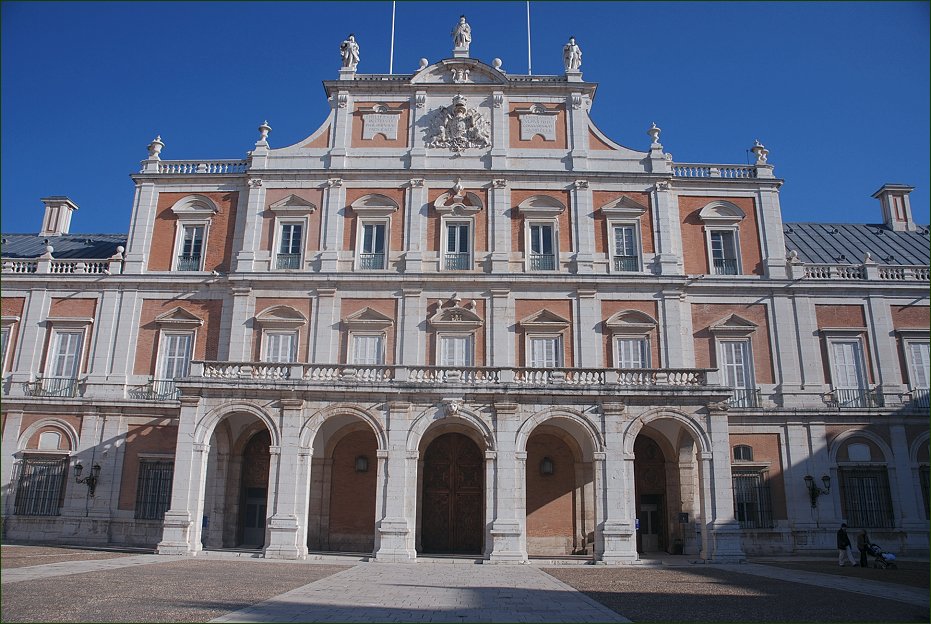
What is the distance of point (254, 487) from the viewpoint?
28047mm

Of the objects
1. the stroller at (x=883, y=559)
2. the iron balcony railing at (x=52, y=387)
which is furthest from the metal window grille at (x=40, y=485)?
the stroller at (x=883, y=559)

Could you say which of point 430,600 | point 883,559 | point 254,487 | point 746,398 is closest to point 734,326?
point 746,398

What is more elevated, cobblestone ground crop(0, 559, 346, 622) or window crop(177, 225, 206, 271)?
window crop(177, 225, 206, 271)

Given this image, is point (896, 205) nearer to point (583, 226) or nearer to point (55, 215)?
point (583, 226)

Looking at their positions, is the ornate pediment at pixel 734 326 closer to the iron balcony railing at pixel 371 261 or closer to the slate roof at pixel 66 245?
the iron balcony railing at pixel 371 261

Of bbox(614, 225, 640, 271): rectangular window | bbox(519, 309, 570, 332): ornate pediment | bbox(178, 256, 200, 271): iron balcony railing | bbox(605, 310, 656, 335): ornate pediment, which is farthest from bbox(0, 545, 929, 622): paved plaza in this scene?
bbox(178, 256, 200, 271): iron balcony railing

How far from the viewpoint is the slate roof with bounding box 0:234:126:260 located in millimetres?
34469

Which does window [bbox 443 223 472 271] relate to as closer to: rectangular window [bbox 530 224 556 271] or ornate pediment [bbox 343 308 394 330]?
rectangular window [bbox 530 224 556 271]

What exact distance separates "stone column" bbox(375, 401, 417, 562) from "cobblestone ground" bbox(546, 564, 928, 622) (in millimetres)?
5132

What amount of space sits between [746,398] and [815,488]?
13.8 feet

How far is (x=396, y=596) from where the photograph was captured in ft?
49.4

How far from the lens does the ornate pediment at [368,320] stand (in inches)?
1133

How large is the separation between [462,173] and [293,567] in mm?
17444

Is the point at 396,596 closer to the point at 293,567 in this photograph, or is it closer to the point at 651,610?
the point at 651,610
